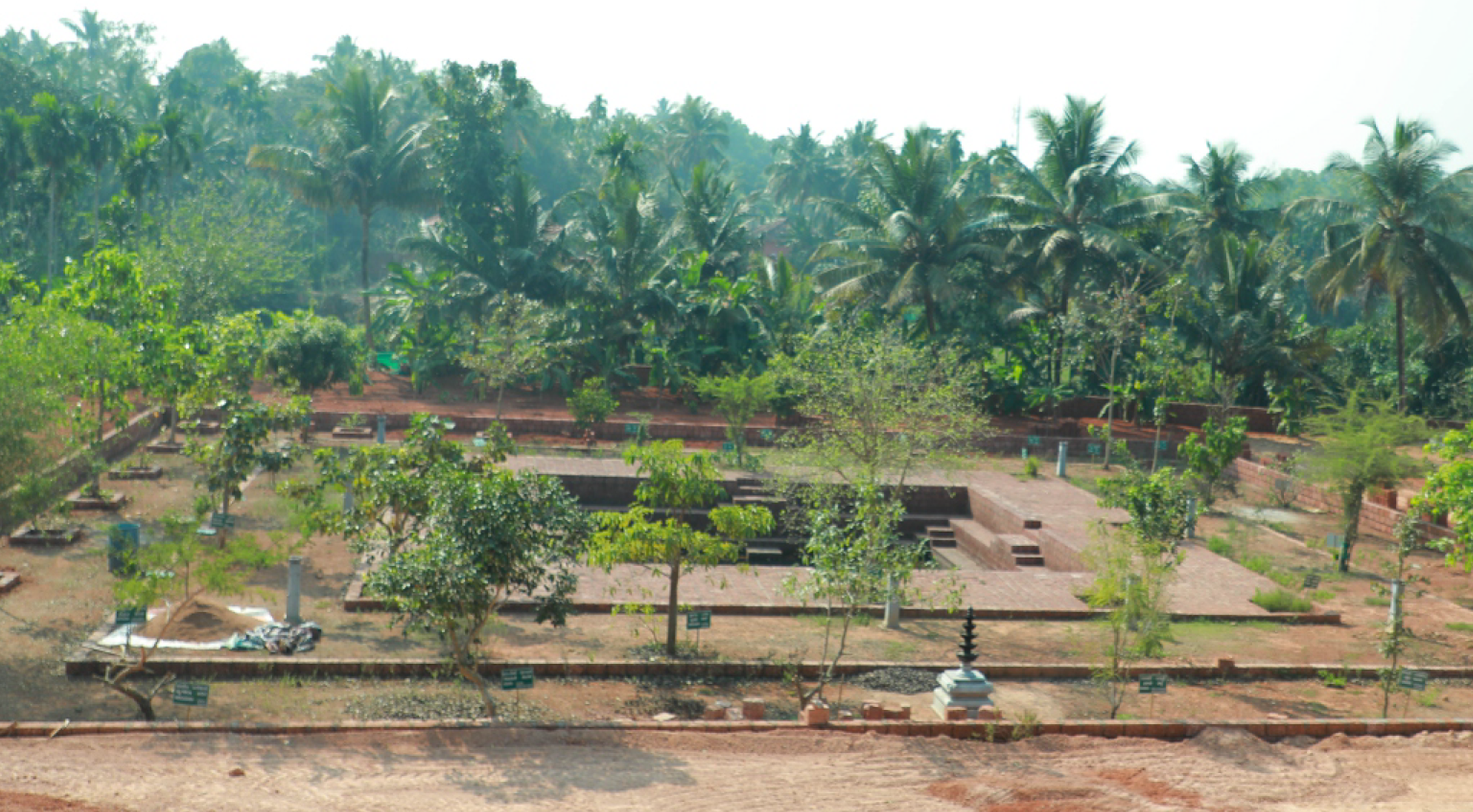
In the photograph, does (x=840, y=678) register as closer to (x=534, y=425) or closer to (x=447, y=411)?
(x=534, y=425)

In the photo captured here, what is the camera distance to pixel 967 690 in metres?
10.7

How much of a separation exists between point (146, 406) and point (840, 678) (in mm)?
20482

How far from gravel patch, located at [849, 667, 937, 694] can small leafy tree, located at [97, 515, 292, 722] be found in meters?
6.08

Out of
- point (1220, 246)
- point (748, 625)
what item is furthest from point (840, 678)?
point (1220, 246)

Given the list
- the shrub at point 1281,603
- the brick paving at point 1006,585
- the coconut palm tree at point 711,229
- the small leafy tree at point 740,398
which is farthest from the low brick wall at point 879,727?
the coconut palm tree at point 711,229

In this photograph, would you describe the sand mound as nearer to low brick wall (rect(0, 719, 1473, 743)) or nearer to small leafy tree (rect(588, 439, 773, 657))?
low brick wall (rect(0, 719, 1473, 743))

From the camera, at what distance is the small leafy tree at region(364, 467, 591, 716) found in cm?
958

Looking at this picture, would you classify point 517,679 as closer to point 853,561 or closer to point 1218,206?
point 853,561

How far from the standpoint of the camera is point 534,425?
26.0 m

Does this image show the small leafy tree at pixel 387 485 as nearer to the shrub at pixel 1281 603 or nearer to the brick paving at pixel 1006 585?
the brick paving at pixel 1006 585

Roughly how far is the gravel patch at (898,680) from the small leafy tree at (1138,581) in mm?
1781

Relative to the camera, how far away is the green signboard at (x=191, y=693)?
31.4ft

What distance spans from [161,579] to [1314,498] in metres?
20.5

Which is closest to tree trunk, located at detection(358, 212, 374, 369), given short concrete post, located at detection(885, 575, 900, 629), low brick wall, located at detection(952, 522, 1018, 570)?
low brick wall, located at detection(952, 522, 1018, 570)
